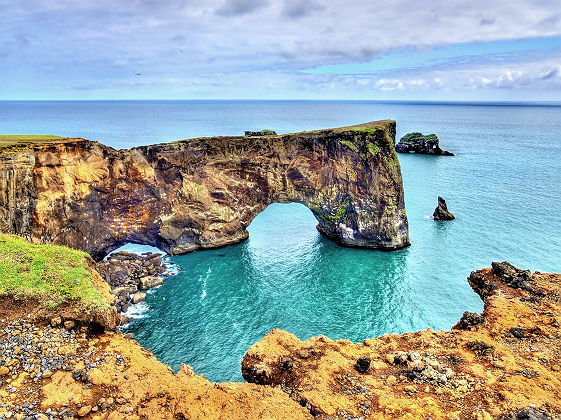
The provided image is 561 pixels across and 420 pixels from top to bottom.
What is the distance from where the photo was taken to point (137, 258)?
44.2 meters

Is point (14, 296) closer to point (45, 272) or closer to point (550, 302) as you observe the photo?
point (45, 272)

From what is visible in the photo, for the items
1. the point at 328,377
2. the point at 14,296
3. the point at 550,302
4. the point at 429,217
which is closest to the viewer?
the point at 328,377

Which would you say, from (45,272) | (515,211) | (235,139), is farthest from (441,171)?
(45,272)

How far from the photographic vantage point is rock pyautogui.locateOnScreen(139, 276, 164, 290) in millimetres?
37250

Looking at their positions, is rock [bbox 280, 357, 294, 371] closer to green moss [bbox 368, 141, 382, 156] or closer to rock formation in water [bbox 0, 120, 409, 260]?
rock formation in water [bbox 0, 120, 409, 260]

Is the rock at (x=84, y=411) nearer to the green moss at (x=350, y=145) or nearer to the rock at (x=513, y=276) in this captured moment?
the rock at (x=513, y=276)

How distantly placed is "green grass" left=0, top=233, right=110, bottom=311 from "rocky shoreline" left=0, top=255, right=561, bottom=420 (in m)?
0.96

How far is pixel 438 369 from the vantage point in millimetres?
16344

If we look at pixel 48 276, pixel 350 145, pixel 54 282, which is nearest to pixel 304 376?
pixel 54 282

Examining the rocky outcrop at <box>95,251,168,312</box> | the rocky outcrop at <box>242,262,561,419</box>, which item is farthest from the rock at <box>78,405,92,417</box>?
the rocky outcrop at <box>95,251,168,312</box>

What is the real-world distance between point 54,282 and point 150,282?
19.5m

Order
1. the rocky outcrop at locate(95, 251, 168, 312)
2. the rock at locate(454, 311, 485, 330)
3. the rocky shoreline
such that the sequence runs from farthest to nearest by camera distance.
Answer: the rocky outcrop at locate(95, 251, 168, 312) < the rock at locate(454, 311, 485, 330) < the rocky shoreline

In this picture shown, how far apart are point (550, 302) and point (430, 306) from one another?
13.2m

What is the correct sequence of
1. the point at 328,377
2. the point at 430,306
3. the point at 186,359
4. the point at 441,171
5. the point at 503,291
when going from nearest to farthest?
the point at 328,377 < the point at 503,291 < the point at 186,359 < the point at 430,306 < the point at 441,171
